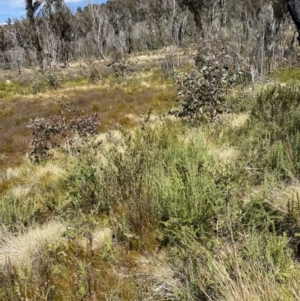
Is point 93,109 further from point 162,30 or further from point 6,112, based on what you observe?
point 162,30

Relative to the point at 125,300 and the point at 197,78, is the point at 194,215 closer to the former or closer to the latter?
the point at 125,300

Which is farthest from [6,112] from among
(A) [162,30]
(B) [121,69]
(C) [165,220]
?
(A) [162,30]

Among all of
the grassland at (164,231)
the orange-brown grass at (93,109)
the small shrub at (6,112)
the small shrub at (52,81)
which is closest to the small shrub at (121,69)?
the small shrub at (52,81)

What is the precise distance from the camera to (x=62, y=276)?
224 cm

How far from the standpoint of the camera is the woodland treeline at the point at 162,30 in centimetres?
1224

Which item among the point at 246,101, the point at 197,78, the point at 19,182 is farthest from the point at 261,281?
the point at 246,101

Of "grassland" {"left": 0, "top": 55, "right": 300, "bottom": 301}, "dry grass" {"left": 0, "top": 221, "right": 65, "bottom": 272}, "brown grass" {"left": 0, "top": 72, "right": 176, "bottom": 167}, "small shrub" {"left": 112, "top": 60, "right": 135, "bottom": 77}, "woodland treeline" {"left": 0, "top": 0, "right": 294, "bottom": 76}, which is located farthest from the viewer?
"small shrub" {"left": 112, "top": 60, "right": 135, "bottom": 77}

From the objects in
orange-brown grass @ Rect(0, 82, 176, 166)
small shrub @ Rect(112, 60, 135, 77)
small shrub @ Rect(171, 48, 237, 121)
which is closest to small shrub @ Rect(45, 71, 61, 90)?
small shrub @ Rect(112, 60, 135, 77)

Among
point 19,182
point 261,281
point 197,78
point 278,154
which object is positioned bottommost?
point 19,182

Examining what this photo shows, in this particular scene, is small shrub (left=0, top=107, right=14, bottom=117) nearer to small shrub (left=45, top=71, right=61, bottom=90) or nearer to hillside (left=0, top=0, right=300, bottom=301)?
small shrub (left=45, top=71, right=61, bottom=90)

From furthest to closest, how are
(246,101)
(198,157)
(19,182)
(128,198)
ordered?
1. (246,101)
2. (19,182)
3. (198,157)
4. (128,198)

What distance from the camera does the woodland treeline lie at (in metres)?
12.2

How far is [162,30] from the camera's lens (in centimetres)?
3222

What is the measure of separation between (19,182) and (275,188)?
377 cm
